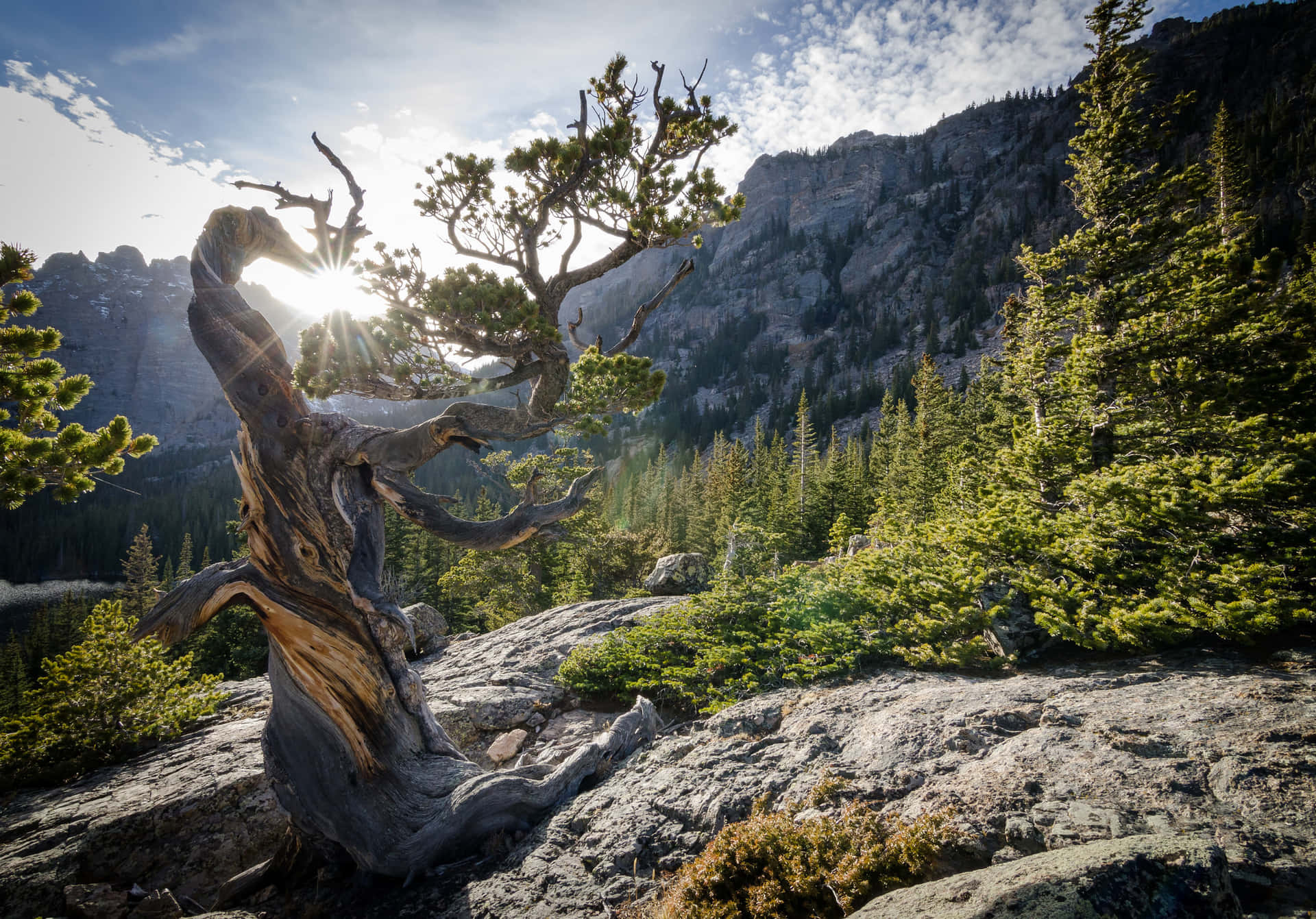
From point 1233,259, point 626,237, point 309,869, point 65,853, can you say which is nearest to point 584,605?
point 309,869

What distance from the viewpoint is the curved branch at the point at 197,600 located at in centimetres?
525

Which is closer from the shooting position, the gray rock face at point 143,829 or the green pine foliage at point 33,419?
the green pine foliage at point 33,419

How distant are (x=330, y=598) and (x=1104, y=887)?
6.74m

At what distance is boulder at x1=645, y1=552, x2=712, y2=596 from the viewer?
22000mm

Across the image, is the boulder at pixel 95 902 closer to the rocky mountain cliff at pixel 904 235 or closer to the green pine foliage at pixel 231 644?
the green pine foliage at pixel 231 644

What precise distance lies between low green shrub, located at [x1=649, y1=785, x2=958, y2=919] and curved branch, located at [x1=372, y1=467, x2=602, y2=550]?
372 cm

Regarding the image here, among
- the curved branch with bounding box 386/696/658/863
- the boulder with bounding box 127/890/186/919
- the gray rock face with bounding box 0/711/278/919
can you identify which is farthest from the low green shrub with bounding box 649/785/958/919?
the gray rock face with bounding box 0/711/278/919

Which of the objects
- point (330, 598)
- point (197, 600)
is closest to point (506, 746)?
point (330, 598)

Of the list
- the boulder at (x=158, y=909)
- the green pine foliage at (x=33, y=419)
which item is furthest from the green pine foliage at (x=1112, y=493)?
the green pine foliage at (x=33, y=419)

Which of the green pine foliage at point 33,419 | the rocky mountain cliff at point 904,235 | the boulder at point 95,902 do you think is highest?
the rocky mountain cliff at point 904,235

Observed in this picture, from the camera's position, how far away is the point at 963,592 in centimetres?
Answer: 745

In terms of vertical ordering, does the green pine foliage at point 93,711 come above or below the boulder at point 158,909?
above

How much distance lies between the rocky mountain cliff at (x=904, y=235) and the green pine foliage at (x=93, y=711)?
95.9 metres

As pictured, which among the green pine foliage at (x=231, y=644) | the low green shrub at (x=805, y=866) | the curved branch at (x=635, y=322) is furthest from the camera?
the green pine foliage at (x=231, y=644)
